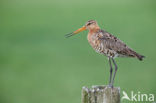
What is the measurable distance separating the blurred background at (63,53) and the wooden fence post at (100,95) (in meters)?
4.48

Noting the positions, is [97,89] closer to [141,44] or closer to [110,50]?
[110,50]

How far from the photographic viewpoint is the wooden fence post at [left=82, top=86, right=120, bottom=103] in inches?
209

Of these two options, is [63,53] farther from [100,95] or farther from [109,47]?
[100,95]

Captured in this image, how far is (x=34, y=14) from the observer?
24.7 m

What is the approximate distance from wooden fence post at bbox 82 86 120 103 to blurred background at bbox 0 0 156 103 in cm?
448

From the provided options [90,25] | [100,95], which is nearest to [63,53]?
[90,25]

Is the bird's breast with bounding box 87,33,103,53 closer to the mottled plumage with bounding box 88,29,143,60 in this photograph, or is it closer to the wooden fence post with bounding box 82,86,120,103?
the mottled plumage with bounding box 88,29,143,60

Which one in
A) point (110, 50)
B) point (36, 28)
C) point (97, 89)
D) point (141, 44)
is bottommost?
point (97, 89)

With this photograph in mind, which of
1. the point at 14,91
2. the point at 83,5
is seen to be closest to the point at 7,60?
the point at 14,91

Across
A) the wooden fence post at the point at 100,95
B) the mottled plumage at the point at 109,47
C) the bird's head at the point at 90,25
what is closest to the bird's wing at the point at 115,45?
the mottled plumage at the point at 109,47

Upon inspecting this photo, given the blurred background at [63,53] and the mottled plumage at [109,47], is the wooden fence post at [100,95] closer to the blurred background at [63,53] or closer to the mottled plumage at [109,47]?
the mottled plumage at [109,47]

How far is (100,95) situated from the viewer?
5328mm

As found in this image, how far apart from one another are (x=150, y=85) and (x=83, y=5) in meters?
17.2

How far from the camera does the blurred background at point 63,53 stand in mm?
10961
